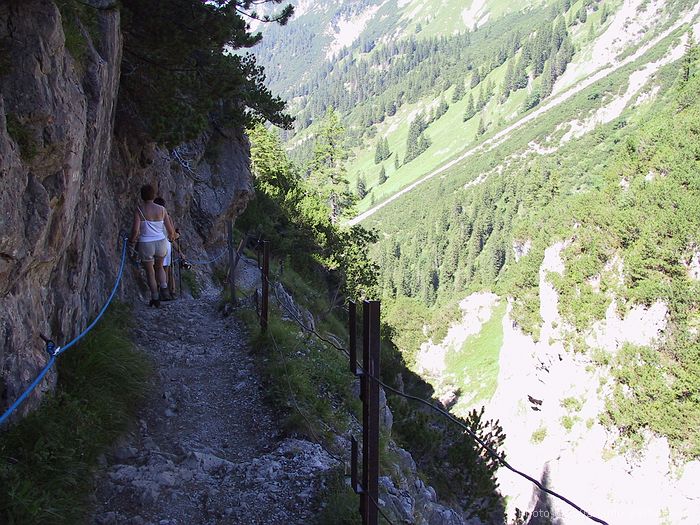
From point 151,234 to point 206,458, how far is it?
16.5ft

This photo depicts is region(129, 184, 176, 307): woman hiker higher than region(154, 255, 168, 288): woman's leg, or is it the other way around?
region(129, 184, 176, 307): woman hiker

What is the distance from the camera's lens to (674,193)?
46.0 metres

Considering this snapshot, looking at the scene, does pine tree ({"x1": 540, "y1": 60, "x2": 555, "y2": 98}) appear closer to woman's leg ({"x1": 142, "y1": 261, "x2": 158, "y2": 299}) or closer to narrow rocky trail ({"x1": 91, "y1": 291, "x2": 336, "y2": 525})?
woman's leg ({"x1": 142, "y1": 261, "x2": 158, "y2": 299})

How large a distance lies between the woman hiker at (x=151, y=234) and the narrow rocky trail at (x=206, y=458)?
1625 millimetres

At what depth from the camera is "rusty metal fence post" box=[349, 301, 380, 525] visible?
3701mm

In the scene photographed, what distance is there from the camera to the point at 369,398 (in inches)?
155

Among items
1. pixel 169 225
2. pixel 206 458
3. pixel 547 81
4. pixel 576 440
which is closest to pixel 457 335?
pixel 576 440

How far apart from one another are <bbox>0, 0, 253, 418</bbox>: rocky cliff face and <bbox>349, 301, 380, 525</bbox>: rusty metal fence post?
2599 millimetres

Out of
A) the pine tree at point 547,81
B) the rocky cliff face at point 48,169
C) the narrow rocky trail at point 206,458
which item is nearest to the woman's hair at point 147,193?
the rocky cliff face at point 48,169

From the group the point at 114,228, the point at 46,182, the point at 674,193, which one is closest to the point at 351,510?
the point at 46,182

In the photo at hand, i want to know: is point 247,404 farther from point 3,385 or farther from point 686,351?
point 686,351

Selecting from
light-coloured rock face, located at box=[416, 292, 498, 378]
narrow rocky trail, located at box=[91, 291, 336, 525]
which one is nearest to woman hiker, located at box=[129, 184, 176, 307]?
narrow rocky trail, located at box=[91, 291, 336, 525]

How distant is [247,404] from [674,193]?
4890 centimetres

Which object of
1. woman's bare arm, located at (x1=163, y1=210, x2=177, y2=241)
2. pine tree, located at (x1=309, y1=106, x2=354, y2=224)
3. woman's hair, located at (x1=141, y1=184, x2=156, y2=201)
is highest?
pine tree, located at (x1=309, y1=106, x2=354, y2=224)
